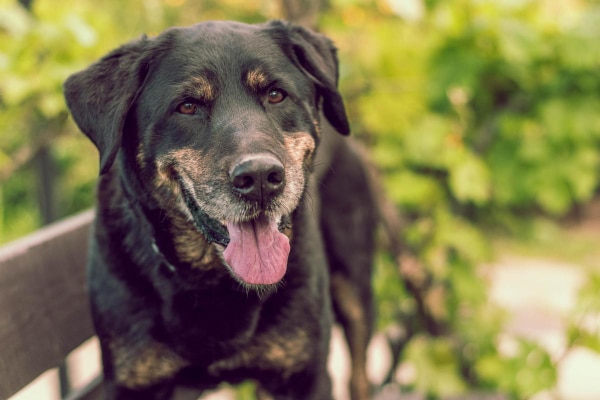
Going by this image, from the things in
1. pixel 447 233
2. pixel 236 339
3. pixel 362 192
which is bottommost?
pixel 447 233

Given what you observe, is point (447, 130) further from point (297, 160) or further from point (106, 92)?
point (106, 92)

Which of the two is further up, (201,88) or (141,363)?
(201,88)

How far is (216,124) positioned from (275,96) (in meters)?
0.25

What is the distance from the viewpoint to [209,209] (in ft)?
7.58

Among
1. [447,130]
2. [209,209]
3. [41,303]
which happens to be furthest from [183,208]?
[447,130]

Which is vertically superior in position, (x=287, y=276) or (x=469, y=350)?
(x=287, y=276)

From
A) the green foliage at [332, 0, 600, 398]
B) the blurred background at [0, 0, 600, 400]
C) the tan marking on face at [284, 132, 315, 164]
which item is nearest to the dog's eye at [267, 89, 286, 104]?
the tan marking on face at [284, 132, 315, 164]

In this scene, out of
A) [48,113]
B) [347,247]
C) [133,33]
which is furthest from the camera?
[133,33]

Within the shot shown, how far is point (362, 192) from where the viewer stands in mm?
3967

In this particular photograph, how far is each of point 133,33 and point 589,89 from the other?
3.48 m

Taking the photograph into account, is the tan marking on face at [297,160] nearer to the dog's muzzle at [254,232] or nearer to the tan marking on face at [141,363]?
the dog's muzzle at [254,232]

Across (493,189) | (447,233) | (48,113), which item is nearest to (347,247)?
(447,233)

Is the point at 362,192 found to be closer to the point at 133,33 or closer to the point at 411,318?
the point at 411,318

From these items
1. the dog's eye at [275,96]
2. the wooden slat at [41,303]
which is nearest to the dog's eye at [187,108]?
the dog's eye at [275,96]
